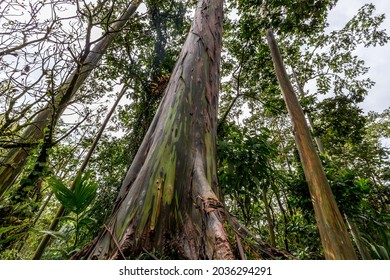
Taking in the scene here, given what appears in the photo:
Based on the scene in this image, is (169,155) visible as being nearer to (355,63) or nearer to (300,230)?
(300,230)

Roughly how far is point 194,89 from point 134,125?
10.9 ft

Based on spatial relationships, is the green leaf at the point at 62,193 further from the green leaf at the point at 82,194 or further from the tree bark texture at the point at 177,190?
the tree bark texture at the point at 177,190

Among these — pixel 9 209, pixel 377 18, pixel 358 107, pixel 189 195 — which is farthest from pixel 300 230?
pixel 377 18

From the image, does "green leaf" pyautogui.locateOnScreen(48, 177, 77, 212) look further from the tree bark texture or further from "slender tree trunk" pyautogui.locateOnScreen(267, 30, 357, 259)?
"slender tree trunk" pyautogui.locateOnScreen(267, 30, 357, 259)

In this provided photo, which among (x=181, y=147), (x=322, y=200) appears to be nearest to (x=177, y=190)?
(x=181, y=147)

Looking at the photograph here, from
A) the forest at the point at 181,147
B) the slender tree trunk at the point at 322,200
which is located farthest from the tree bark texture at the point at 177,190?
the slender tree trunk at the point at 322,200

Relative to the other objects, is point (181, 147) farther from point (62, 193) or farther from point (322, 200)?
point (322, 200)

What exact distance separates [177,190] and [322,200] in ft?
7.87

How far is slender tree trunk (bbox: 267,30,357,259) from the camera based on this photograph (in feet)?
8.65

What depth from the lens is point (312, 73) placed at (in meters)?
7.83

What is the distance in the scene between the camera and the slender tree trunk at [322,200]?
8.65 feet

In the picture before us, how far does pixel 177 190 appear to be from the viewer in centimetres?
143

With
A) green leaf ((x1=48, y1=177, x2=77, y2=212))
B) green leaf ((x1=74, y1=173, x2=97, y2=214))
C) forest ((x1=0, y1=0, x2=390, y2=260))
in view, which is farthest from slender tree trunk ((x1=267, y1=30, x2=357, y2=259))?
green leaf ((x1=48, y1=177, x2=77, y2=212))

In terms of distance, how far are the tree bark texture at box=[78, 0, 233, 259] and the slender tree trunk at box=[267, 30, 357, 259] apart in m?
1.96
